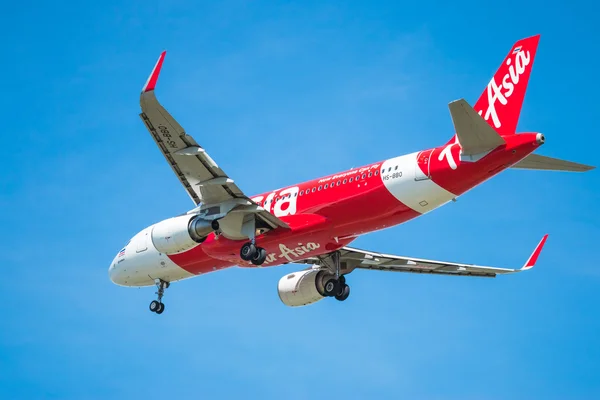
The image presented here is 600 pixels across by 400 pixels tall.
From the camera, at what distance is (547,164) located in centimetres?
3177

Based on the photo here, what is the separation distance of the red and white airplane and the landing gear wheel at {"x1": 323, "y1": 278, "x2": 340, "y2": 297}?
0.04 m

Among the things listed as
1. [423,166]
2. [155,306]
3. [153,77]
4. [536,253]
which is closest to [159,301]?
[155,306]

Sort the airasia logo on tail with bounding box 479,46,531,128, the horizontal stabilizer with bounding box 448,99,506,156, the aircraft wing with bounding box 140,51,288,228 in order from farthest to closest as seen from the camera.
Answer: the airasia logo on tail with bounding box 479,46,531,128, the aircraft wing with bounding box 140,51,288,228, the horizontal stabilizer with bounding box 448,99,506,156

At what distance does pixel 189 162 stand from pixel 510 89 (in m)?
11.0

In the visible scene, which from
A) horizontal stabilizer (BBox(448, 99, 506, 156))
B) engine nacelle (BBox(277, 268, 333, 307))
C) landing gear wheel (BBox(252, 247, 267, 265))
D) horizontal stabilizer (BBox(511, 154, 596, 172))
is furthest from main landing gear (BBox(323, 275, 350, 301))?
horizontal stabilizer (BBox(511, 154, 596, 172))

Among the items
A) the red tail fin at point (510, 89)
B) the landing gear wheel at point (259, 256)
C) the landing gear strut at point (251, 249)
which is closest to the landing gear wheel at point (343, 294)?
the landing gear strut at point (251, 249)

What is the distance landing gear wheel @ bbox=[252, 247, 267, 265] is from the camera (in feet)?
117

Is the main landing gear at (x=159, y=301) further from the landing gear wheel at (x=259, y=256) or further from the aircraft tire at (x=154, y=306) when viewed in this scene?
the landing gear wheel at (x=259, y=256)

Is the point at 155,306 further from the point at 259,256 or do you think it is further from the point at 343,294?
the point at 343,294

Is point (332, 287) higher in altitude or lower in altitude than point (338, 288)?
higher

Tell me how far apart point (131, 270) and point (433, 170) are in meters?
14.4

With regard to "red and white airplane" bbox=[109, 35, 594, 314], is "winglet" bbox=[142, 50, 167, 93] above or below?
above

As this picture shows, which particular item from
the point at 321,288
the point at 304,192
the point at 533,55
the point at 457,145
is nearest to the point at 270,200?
the point at 304,192

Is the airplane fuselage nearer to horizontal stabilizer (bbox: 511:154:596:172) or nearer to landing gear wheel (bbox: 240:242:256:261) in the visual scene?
landing gear wheel (bbox: 240:242:256:261)
